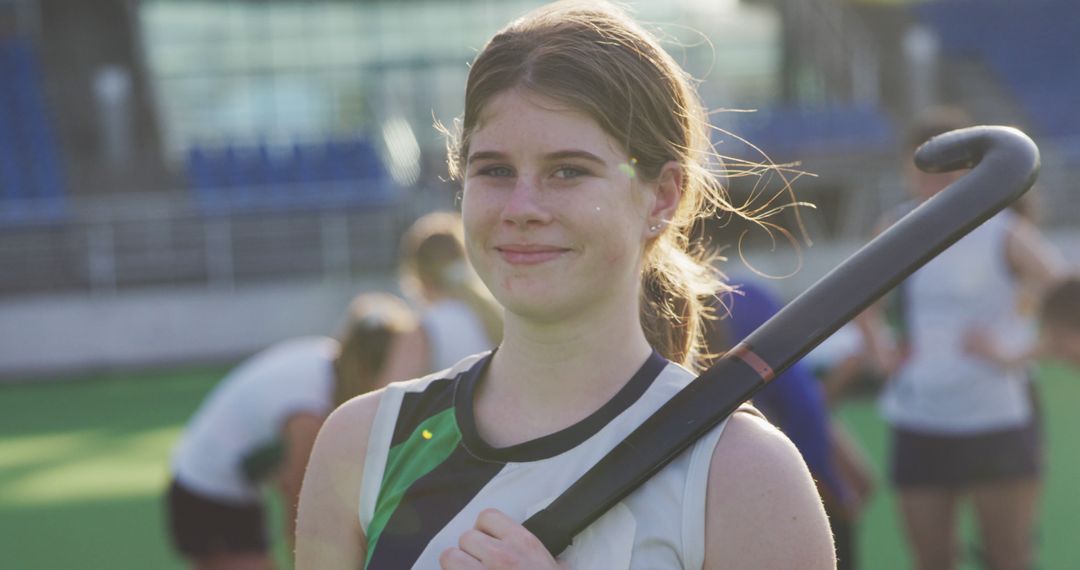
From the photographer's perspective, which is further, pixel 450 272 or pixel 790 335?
pixel 450 272

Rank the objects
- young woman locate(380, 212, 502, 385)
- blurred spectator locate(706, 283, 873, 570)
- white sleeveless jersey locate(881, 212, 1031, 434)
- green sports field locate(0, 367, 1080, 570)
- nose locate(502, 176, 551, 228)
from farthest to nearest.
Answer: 1. green sports field locate(0, 367, 1080, 570)
2. white sleeveless jersey locate(881, 212, 1031, 434)
3. young woman locate(380, 212, 502, 385)
4. blurred spectator locate(706, 283, 873, 570)
5. nose locate(502, 176, 551, 228)

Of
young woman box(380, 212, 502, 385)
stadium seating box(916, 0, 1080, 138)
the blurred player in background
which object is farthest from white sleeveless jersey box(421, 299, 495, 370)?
stadium seating box(916, 0, 1080, 138)

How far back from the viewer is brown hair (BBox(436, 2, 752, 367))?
1.56 m

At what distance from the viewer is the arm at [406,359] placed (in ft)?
13.4

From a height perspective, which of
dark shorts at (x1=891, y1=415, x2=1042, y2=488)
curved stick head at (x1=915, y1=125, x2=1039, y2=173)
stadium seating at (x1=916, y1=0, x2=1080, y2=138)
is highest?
curved stick head at (x1=915, y1=125, x2=1039, y2=173)

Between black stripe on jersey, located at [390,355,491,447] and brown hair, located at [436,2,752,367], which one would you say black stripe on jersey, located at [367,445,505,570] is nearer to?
black stripe on jersey, located at [390,355,491,447]

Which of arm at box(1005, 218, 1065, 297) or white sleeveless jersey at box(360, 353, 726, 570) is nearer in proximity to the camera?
white sleeveless jersey at box(360, 353, 726, 570)

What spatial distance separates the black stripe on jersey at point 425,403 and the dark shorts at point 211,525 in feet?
9.64

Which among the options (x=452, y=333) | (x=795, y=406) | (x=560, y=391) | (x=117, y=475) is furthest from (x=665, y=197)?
(x=117, y=475)

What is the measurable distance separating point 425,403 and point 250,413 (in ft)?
8.99

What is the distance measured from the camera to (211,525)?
4.45 m

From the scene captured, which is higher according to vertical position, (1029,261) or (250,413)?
(1029,261)

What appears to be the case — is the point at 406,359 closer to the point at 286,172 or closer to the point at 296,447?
the point at 296,447

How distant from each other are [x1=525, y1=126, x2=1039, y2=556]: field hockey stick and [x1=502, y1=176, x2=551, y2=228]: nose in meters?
0.29
